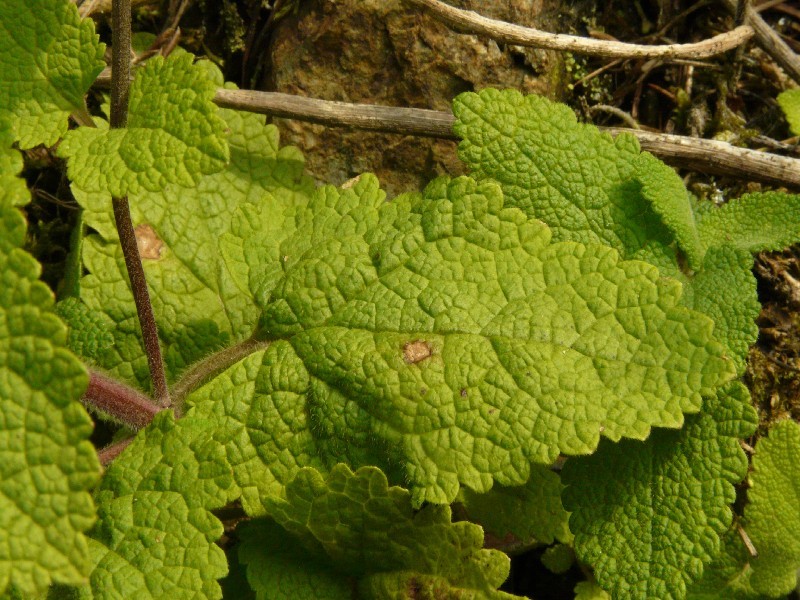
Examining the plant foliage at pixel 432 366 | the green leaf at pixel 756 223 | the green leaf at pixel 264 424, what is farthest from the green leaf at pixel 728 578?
the green leaf at pixel 264 424

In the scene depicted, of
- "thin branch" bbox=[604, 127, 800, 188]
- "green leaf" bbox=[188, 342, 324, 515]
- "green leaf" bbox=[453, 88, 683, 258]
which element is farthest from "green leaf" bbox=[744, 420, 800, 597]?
"green leaf" bbox=[188, 342, 324, 515]

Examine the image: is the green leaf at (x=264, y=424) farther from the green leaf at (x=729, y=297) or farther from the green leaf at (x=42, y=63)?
the green leaf at (x=729, y=297)

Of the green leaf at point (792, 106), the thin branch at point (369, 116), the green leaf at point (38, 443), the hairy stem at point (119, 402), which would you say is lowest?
the hairy stem at point (119, 402)

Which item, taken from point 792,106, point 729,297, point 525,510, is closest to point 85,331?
point 525,510

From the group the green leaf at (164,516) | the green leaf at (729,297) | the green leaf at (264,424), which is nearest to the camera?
the green leaf at (164,516)

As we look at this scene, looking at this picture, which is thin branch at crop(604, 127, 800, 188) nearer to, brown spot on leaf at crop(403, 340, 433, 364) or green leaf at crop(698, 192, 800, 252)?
green leaf at crop(698, 192, 800, 252)

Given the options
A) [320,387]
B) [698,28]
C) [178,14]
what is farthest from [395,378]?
[698,28]

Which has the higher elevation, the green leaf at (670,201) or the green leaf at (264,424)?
the green leaf at (670,201)
